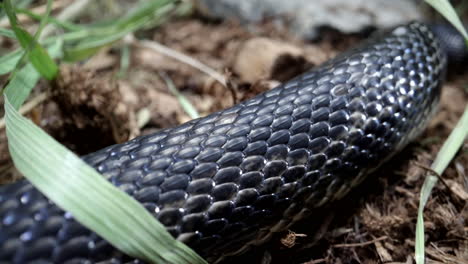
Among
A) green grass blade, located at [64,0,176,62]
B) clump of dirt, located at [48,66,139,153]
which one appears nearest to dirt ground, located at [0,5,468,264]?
clump of dirt, located at [48,66,139,153]

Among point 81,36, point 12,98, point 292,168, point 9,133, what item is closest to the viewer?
point 9,133

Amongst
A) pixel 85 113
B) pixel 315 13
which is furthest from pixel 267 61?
pixel 85 113

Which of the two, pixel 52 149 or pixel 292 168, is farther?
pixel 292 168

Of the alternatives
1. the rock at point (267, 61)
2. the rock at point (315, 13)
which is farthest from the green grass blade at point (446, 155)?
the rock at point (315, 13)

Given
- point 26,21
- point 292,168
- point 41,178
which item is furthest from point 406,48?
point 26,21

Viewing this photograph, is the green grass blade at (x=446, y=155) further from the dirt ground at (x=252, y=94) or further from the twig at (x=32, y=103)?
the twig at (x=32, y=103)

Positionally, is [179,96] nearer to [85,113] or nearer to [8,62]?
[85,113]

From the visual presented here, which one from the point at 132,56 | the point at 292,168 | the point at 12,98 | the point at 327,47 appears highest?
the point at 12,98

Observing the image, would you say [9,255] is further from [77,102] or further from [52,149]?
[77,102]
